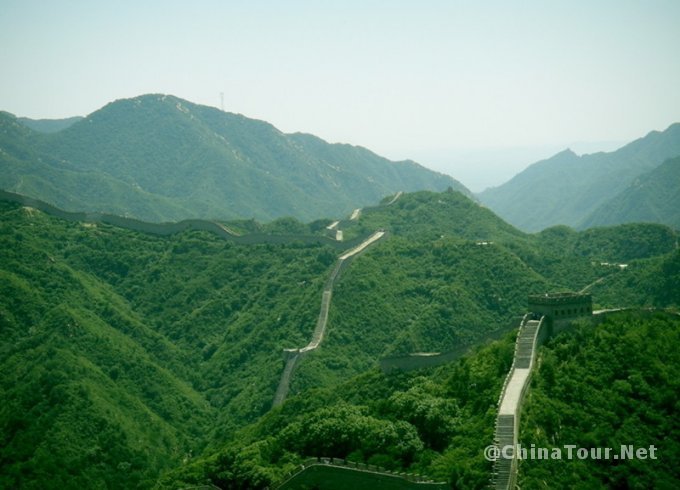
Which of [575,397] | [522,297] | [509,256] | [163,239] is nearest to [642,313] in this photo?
[575,397]

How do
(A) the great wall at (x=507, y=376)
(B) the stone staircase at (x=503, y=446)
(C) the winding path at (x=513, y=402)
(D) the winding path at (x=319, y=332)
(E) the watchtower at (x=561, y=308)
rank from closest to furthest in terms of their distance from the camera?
1. (B) the stone staircase at (x=503, y=446)
2. (C) the winding path at (x=513, y=402)
3. (A) the great wall at (x=507, y=376)
4. (E) the watchtower at (x=561, y=308)
5. (D) the winding path at (x=319, y=332)

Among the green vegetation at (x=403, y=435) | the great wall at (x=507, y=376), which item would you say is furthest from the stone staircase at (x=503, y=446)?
the green vegetation at (x=403, y=435)

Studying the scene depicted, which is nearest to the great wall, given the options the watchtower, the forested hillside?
the watchtower

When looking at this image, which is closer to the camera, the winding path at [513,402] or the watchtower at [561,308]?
the winding path at [513,402]

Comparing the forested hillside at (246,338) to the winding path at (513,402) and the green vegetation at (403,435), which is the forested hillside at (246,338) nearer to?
the green vegetation at (403,435)

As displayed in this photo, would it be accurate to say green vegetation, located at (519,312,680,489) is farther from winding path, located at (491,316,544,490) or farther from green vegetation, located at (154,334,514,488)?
green vegetation, located at (154,334,514,488)

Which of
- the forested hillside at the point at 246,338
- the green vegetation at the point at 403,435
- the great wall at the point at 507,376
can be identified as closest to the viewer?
the great wall at the point at 507,376
